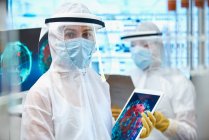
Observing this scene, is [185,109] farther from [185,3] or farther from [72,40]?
[72,40]

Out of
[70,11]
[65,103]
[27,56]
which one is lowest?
[65,103]

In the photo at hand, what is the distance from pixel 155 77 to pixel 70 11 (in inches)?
33.0

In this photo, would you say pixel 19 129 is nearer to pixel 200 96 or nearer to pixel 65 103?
pixel 65 103

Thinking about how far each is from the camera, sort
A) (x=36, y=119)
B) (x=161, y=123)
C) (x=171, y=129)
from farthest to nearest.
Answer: (x=171, y=129)
(x=161, y=123)
(x=36, y=119)

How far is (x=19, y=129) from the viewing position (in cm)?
125

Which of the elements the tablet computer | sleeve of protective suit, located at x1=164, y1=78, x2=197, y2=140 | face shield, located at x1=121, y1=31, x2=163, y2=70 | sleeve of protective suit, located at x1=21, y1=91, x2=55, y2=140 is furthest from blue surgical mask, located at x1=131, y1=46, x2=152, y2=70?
sleeve of protective suit, located at x1=21, y1=91, x2=55, y2=140

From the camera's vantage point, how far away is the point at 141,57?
1918mm

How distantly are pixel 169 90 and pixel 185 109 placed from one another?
14 centimetres

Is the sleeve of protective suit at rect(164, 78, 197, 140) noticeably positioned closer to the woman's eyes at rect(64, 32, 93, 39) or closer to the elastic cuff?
the elastic cuff

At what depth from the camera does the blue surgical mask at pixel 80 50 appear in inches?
49.1

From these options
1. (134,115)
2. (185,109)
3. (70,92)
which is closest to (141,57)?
(185,109)

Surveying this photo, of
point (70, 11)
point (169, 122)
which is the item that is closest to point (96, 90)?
point (70, 11)

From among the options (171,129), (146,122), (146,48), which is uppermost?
(146,48)

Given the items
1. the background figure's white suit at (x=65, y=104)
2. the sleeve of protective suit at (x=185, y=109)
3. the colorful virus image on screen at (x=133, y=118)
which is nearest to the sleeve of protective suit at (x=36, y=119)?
the background figure's white suit at (x=65, y=104)
